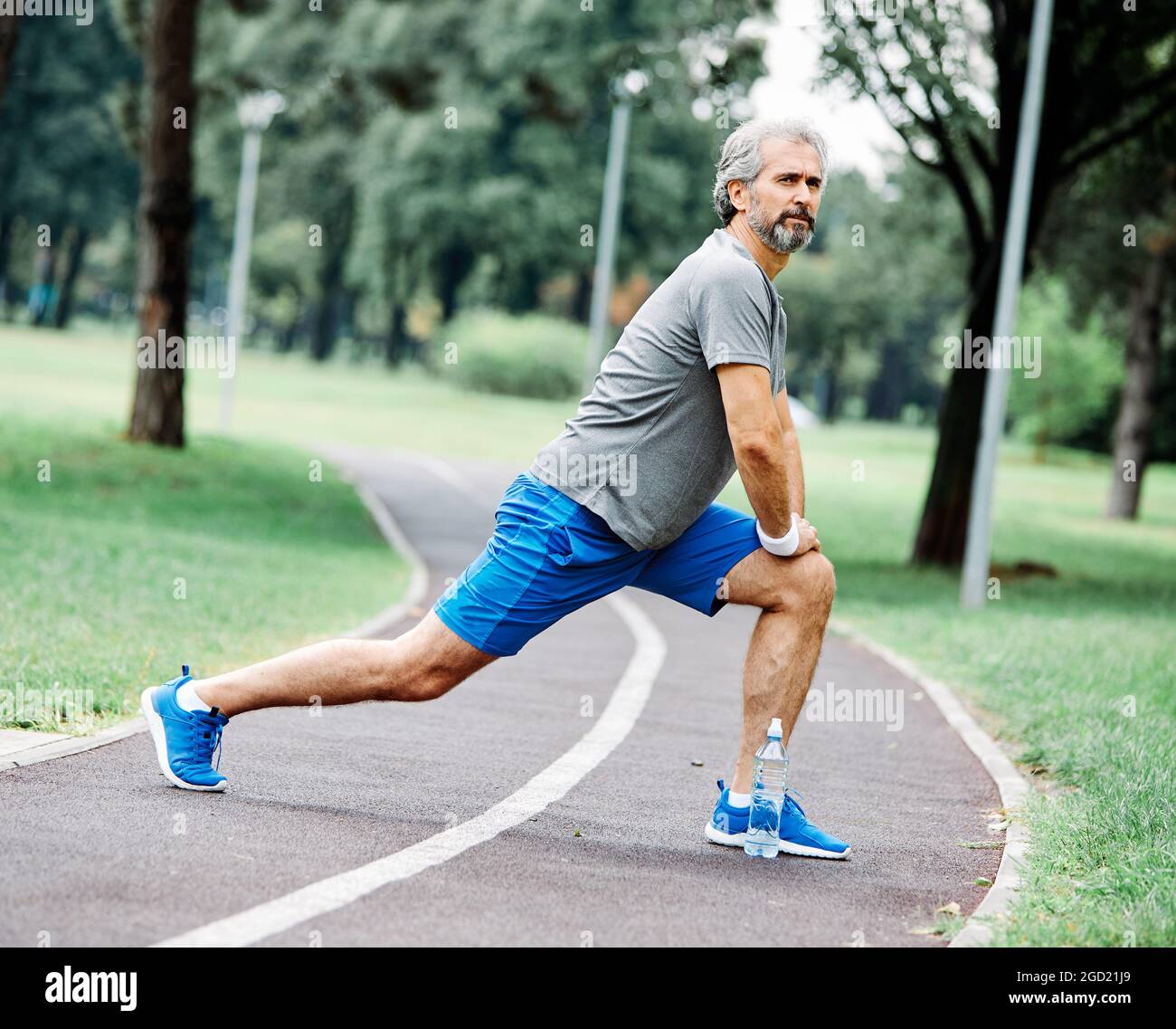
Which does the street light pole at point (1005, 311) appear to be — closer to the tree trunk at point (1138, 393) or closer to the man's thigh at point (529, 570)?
the man's thigh at point (529, 570)

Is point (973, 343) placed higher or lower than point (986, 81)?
lower

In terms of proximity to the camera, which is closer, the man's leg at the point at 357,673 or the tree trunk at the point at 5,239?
the man's leg at the point at 357,673

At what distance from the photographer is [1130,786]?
21.7 ft

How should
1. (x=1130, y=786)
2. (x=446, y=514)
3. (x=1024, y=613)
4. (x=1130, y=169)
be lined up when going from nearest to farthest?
(x=1130, y=786)
(x=1024, y=613)
(x=446, y=514)
(x=1130, y=169)

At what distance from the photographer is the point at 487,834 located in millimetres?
5430

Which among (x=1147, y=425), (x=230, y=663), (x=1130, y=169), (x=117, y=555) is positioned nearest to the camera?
(x=230, y=663)

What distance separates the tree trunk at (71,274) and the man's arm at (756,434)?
68.9 m

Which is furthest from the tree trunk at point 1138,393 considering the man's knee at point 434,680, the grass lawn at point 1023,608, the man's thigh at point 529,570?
the man's knee at point 434,680

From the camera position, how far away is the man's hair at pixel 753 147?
529cm

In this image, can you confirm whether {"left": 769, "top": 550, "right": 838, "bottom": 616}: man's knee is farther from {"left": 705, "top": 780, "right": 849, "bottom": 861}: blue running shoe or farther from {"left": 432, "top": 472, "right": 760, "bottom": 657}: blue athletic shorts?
{"left": 705, "top": 780, "right": 849, "bottom": 861}: blue running shoe

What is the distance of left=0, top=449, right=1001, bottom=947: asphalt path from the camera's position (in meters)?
4.30
